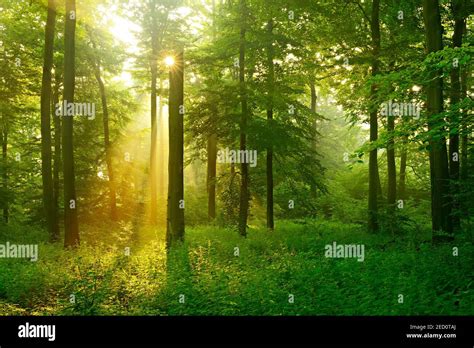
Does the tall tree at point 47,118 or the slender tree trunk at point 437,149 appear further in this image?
the tall tree at point 47,118

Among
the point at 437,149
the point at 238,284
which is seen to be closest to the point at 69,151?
the point at 238,284

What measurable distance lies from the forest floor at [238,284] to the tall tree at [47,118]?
4687mm

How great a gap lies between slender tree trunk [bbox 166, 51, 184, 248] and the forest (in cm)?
5

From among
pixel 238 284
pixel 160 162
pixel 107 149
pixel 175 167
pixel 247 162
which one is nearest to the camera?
pixel 238 284

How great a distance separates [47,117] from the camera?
16734mm

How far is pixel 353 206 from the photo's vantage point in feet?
80.7

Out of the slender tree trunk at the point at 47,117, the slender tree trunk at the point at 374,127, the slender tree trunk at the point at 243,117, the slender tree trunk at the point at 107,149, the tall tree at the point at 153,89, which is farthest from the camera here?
the slender tree trunk at the point at 107,149

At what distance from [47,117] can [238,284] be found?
1198 centimetres

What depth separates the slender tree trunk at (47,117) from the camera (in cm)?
1609

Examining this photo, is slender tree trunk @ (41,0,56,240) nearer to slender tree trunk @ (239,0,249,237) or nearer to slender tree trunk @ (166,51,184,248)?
slender tree trunk @ (166,51,184,248)

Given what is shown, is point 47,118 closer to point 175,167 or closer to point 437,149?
point 175,167
